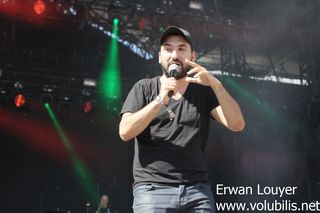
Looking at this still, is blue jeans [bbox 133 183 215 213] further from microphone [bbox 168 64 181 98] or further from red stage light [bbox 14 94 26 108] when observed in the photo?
red stage light [bbox 14 94 26 108]

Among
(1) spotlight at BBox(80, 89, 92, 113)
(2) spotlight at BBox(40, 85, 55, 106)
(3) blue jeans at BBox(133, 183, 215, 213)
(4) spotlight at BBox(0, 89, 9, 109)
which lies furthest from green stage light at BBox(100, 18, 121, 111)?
(3) blue jeans at BBox(133, 183, 215, 213)

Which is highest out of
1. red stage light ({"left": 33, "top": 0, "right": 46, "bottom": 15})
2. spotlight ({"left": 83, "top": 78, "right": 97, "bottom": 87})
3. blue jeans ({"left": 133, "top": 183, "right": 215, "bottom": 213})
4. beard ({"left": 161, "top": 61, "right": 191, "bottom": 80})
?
red stage light ({"left": 33, "top": 0, "right": 46, "bottom": 15})

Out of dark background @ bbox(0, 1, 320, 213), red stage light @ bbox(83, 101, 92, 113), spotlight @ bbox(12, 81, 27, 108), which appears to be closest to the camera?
dark background @ bbox(0, 1, 320, 213)

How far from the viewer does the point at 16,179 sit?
419 inches

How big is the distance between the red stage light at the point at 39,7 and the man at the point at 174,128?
6565 millimetres

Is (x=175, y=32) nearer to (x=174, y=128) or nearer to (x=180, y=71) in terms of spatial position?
(x=180, y=71)

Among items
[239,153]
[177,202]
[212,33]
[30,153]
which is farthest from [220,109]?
[30,153]

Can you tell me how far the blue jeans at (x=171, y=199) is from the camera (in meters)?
1.60

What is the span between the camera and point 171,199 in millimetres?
1601

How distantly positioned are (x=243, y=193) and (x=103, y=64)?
4.01m

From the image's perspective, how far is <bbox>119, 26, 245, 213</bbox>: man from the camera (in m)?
1.61

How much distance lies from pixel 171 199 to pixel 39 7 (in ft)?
22.7

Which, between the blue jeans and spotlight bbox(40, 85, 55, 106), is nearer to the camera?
the blue jeans

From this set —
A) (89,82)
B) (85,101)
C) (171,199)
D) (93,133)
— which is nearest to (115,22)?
(89,82)
